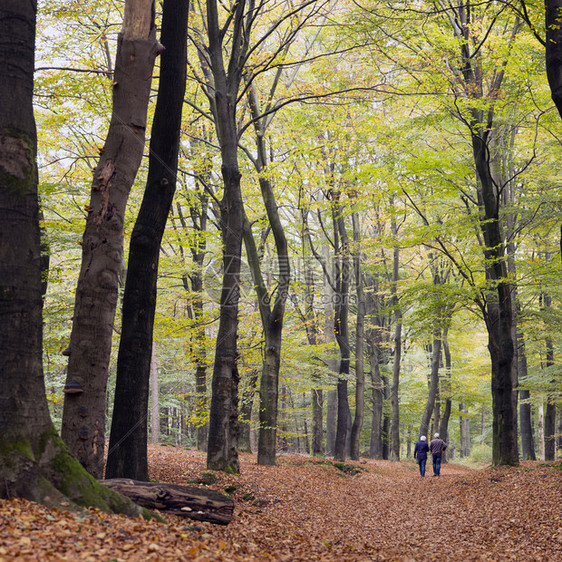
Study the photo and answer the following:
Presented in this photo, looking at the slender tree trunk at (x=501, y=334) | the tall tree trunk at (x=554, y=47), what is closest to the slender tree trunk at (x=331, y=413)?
the slender tree trunk at (x=501, y=334)

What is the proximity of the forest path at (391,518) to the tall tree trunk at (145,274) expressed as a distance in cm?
180

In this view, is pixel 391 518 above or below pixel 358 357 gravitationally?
below

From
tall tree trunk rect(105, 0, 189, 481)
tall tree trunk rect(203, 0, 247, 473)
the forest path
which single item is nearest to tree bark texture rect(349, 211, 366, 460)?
the forest path

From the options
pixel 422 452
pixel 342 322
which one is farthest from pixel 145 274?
pixel 422 452

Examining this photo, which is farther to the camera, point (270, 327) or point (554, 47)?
point (270, 327)

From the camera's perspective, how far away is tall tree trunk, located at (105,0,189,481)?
696 centimetres

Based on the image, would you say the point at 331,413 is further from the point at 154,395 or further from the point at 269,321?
the point at 269,321

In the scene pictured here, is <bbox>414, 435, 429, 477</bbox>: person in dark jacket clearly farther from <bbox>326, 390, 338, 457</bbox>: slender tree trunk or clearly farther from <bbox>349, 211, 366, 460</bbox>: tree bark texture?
<bbox>326, 390, 338, 457</bbox>: slender tree trunk

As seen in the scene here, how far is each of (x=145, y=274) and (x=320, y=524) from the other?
476 cm

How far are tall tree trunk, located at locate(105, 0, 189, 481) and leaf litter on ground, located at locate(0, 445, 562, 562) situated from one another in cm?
165

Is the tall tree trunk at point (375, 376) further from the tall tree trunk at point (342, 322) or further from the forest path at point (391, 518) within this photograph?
the forest path at point (391, 518)

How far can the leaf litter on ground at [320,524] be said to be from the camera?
12.1 feet

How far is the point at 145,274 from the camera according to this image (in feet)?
23.2

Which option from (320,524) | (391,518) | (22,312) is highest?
(22,312)
